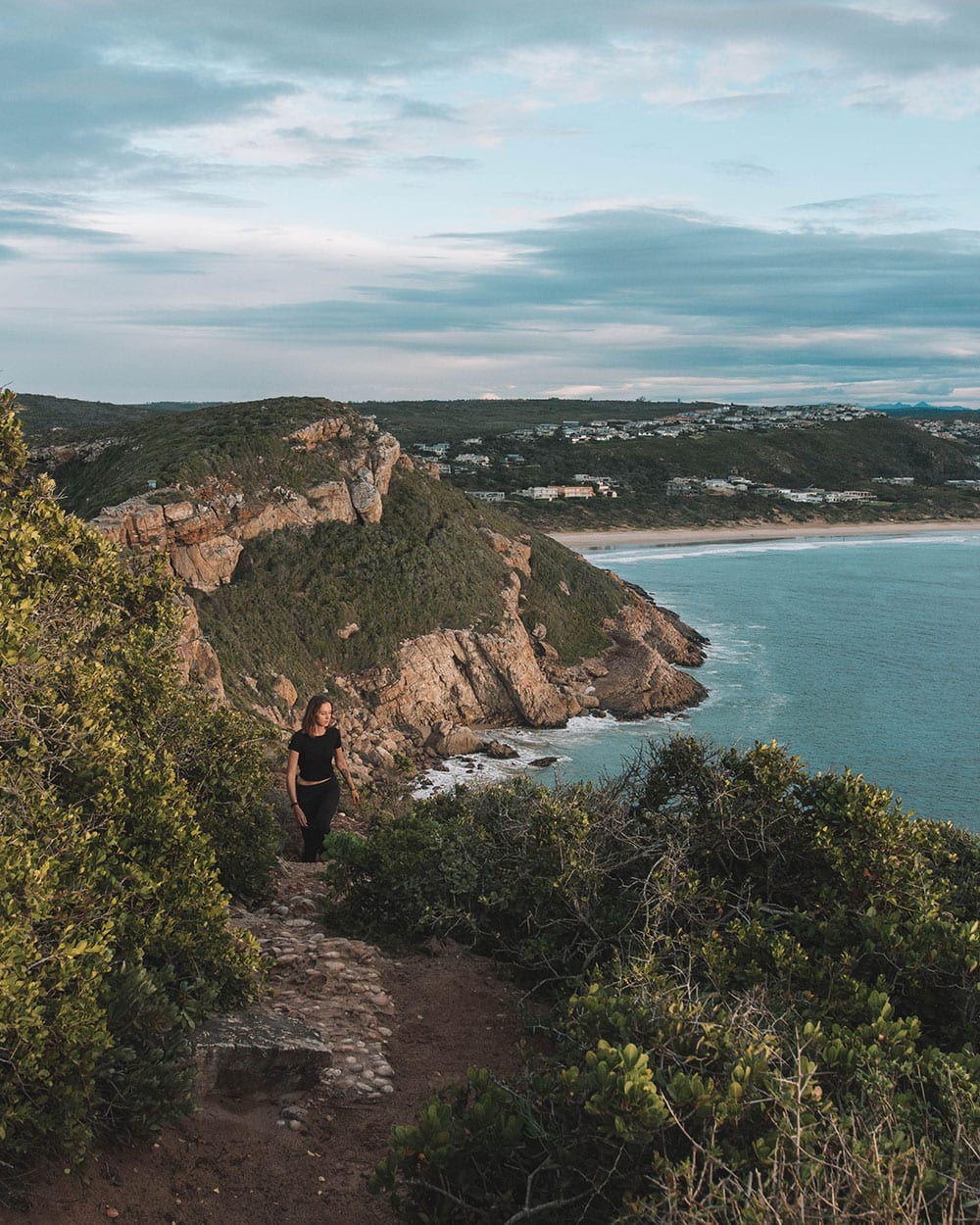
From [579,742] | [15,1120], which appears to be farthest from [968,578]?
[15,1120]

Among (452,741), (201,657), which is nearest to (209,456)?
(201,657)

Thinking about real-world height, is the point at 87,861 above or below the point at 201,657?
above

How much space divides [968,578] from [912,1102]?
214 feet

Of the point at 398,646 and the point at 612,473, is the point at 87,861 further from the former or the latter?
the point at 612,473

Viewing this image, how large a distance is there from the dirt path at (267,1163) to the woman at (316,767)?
335 centimetres

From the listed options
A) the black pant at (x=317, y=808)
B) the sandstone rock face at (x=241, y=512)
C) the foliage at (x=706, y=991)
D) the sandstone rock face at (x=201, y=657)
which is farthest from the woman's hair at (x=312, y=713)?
the sandstone rock face at (x=241, y=512)

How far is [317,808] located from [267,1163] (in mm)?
4950

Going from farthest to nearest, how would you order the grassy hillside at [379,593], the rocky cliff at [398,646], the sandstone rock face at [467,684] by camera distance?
the sandstone rock face at [467,684]
the grassy hillside at [379,593]
the rocky cliff at [398,646]

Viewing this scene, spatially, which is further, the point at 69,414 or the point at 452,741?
the point at 69,414

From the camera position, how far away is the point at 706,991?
5.93 metres

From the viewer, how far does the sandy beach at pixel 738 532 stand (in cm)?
8031

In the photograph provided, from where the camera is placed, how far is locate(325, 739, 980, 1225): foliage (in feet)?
11.8

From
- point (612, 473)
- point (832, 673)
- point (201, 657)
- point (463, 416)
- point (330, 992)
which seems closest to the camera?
point (330, 992)

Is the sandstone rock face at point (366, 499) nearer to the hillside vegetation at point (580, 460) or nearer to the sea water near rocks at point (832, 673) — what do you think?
the hillside vegetation at point (580, 460)
